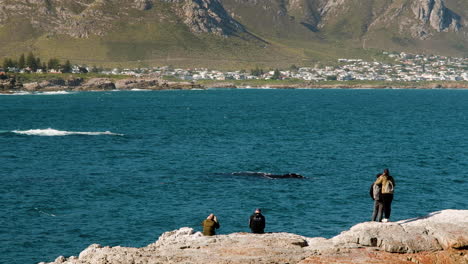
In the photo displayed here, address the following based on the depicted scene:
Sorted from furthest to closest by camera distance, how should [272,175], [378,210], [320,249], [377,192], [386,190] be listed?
[272,175]
[378,210]
[377,192]
[386,190]
[320,249]

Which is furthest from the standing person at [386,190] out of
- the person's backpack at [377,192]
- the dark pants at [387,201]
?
the person's backpack at [377,192]

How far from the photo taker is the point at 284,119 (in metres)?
141

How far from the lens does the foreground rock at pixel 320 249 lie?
2573 centimetres

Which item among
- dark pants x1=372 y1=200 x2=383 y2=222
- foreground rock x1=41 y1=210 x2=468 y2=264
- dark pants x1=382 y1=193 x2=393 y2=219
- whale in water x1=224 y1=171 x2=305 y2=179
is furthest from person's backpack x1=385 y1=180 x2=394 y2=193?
whale in water x1=224 y1=171 x2=305 y2=179

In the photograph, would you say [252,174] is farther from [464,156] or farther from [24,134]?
[24,134]

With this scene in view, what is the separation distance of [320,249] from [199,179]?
33605mm

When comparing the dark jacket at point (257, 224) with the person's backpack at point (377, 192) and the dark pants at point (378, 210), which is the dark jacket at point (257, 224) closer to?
the person's backpack at point (377, 192)

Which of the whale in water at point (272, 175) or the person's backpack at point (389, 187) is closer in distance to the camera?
the person's backpack at point (389, 187)

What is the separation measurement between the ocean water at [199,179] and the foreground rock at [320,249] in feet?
37.0

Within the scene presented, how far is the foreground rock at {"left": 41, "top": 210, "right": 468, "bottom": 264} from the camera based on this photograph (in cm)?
2573

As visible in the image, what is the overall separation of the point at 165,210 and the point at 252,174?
16145 millimetres

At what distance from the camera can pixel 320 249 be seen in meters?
26.9

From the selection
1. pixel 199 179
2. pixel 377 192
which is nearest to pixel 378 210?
pixel 377 192

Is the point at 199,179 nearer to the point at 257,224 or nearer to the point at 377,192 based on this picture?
the point at 377,192
